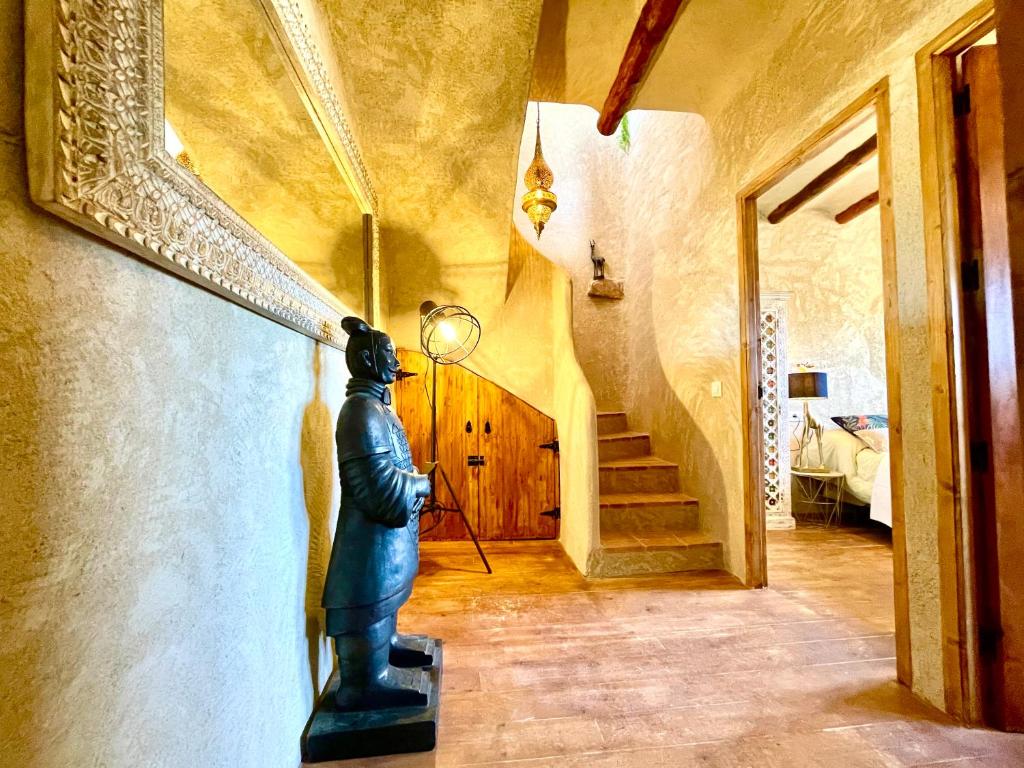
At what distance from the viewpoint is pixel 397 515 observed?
3.84 feet

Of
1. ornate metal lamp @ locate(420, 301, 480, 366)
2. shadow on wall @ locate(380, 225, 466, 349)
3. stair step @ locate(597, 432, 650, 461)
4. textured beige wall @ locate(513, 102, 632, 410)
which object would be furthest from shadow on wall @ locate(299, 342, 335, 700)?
textured beige wall @ locate(513, 102, 632, 410)

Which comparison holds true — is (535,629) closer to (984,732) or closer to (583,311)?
(984,732)

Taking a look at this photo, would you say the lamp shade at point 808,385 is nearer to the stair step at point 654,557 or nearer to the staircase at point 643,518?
the staircase at point 643,518

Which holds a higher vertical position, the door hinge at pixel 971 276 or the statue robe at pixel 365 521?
the door hinge at pixel 971 276

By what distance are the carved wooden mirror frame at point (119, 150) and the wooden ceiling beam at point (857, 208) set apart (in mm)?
5512

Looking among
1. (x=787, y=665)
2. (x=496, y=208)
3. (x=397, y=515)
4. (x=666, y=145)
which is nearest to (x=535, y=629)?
(x=787, y=665)

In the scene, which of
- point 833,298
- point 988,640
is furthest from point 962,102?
point 833,298

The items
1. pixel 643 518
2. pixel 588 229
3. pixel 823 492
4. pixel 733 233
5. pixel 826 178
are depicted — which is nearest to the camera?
pixel 733 233

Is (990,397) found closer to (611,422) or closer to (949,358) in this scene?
(949,358)

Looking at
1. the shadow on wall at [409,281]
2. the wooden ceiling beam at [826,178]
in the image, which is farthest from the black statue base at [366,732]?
the wooden ceiling beam at [826,178]

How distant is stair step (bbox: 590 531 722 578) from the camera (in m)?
2.59

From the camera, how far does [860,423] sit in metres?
4.13

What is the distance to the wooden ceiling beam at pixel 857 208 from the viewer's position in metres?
4.08

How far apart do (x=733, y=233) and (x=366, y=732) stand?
3.10 meters
